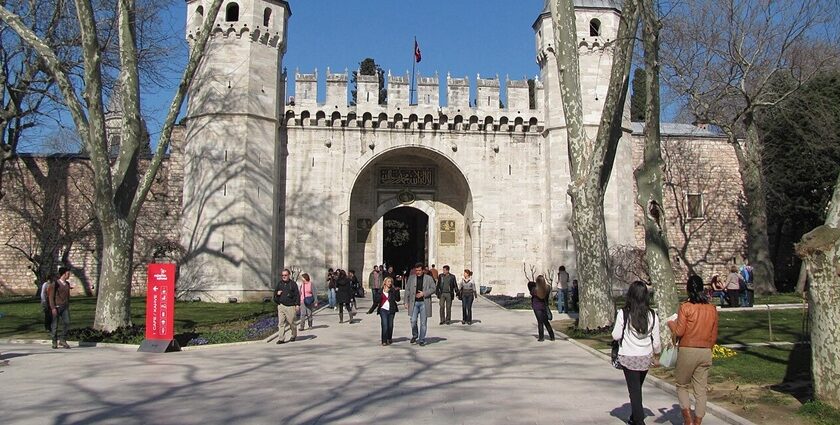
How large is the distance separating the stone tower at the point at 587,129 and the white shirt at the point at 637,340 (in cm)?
1892

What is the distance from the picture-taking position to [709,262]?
28.9 m

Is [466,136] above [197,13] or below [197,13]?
below

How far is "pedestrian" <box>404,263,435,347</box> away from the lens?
1205 centimetres

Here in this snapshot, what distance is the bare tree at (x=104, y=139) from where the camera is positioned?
12359 mm

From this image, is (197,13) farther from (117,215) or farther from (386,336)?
(386,336)

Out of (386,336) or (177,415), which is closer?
(177,415)

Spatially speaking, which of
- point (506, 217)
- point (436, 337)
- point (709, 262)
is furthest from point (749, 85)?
point (436, 337)

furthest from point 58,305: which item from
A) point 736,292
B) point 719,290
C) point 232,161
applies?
point 719,290

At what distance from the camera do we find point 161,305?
455 inches

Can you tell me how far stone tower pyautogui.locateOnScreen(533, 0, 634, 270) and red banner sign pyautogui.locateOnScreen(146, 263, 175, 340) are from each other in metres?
15.9

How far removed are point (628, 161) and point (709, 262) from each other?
267 inches

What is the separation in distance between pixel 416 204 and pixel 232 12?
10.3 meters

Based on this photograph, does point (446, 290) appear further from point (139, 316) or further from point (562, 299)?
point (139, 316)

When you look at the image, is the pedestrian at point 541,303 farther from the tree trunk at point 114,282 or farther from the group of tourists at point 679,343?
the tree trunk at point 114,282
